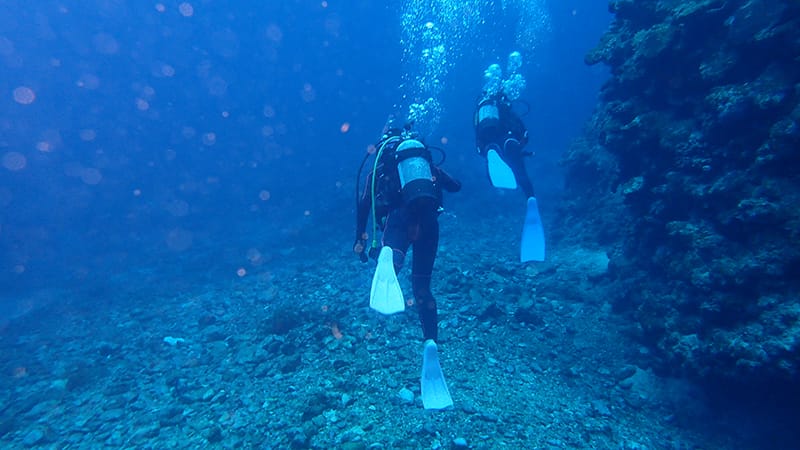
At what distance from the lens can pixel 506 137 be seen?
960cm

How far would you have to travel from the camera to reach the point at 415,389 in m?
5.42

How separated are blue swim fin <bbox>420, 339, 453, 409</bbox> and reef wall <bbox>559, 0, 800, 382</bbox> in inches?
128

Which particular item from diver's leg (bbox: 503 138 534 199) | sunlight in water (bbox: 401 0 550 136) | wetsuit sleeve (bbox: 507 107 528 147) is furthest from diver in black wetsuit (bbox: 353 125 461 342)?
sunlight in water (bbox: 401 0 550 136)

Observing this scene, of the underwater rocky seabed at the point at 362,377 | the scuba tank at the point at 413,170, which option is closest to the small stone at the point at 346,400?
the underwater rocky seabed at the point at 362,377

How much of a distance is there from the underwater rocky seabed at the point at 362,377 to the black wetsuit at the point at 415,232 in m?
1.23

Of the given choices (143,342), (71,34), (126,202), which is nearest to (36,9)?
(71,34)

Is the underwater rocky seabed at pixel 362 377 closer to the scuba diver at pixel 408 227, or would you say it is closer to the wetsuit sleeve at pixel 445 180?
the scuba diver at pixel 408 227

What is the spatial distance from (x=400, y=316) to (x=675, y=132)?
585 centimetres

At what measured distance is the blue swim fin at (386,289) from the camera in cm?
495

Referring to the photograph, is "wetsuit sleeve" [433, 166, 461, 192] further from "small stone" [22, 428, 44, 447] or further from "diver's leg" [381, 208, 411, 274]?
"small stone" [22, 428, 44, 447]

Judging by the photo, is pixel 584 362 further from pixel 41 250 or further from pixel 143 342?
pixel 41 250

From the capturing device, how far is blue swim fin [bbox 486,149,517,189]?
7.97 metres

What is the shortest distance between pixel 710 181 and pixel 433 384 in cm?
525

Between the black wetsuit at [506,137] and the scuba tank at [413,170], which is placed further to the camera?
the black wetsuit at [506,137]
